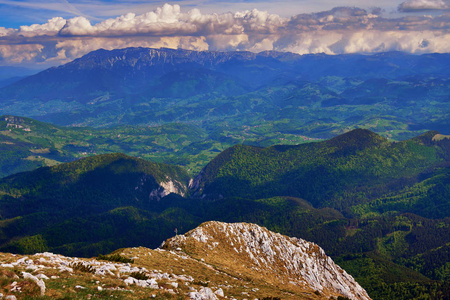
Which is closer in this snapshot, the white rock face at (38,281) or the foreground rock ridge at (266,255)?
the white rock face at (38,281)

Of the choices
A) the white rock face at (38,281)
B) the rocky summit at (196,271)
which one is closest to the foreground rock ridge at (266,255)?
the rocky summit at (196,271)

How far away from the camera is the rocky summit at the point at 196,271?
51.1 meters

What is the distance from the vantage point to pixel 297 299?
86.9m

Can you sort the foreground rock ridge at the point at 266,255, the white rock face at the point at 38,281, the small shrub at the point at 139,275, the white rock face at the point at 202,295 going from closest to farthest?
the white rock face at the point at 38,281 → the white rock face at the point at 202,295 → the small shrub at the point at 139,275 → the foreground rock ridge at the point at 266,255

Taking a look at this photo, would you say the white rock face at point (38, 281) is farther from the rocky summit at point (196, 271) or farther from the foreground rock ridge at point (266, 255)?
the foreground rock ridge at point (266, 255)

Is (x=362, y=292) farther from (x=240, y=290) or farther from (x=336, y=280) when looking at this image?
(x=240, y=290)

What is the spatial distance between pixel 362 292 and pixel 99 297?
6526 inches

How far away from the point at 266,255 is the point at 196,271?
69.4 metres

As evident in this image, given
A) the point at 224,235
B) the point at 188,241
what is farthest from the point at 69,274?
the point at 224,235

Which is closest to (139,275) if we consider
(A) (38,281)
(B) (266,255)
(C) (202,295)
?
(C) (202,295)

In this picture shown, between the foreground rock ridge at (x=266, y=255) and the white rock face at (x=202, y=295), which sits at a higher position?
the white rock face at (x=202, y=295)

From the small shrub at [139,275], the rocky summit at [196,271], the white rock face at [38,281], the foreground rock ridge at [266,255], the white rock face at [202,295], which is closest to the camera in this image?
the white rock face at [38,281]

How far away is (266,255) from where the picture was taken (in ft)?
507

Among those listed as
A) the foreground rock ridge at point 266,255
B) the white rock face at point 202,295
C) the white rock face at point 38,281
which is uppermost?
the white rock face at point 38,281
